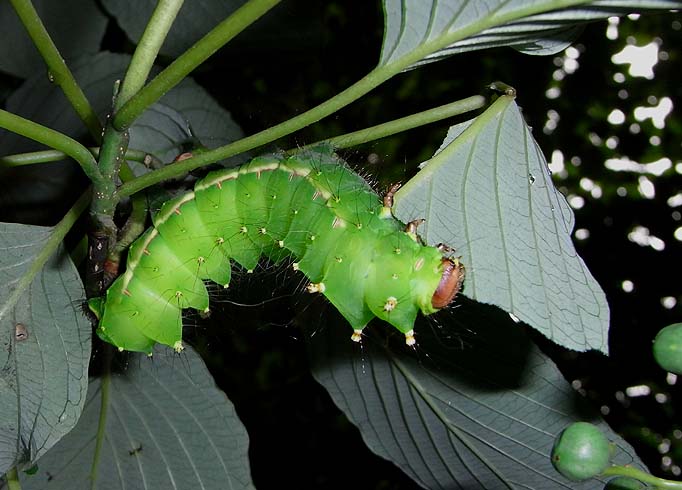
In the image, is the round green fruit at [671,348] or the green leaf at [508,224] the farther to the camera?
the green leaf at [508,224]

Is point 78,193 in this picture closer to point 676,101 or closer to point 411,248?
point 411,248

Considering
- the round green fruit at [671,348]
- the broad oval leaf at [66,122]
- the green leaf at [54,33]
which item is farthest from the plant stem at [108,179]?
the green leaf at [54,33]

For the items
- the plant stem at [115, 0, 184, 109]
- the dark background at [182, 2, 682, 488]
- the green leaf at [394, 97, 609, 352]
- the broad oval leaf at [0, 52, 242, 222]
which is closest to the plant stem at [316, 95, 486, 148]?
the green leaf at [394, 97, 609, 352]

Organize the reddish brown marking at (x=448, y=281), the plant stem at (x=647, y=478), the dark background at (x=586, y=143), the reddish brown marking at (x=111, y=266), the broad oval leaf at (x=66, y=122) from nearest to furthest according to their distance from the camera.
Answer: the plant stem at (x=647, y=478), the reddish brown marking at (x=448, y=281), the reddish brown marking at (x=111, y=266), the broad oval leaf at (x=66, y=122), the dark background at (x=586, y=143)

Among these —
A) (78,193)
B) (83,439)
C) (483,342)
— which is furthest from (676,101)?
(83,439)

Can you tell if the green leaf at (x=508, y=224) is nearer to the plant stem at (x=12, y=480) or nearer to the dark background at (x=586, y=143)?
the plant stem at (x=12, y=480)

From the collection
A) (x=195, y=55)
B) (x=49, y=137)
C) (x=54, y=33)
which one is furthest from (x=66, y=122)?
(x=195, y=55)
